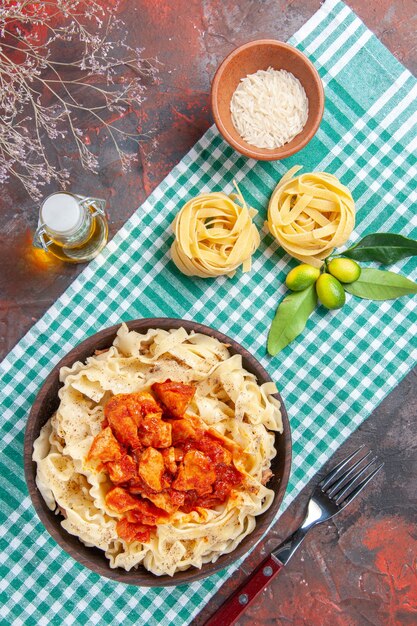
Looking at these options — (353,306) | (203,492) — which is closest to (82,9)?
(353,306)

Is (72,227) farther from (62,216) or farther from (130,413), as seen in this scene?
(130,413)

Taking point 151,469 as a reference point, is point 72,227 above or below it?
above

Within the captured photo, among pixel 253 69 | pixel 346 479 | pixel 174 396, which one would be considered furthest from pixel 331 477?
pixel 253 69

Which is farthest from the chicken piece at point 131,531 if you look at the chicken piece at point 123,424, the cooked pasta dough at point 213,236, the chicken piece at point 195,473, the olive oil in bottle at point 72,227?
the olive oil in bottle at point 72,227

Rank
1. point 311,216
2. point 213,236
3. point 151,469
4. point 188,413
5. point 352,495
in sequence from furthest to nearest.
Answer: point 352,495 → point 311,216 → point 213,236 → point 188,413 → point 151,469

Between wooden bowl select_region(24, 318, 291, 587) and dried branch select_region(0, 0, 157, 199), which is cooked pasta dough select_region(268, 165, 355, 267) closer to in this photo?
wooden bowl select_region(24, 318, 291, 587)

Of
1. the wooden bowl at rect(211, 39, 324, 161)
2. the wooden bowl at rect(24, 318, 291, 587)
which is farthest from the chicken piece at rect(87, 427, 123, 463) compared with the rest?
the wooden bowl at rect(211, 39, 324, 161)

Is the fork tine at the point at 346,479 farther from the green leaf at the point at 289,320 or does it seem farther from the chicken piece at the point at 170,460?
the chicken piece at the point at 170,460
